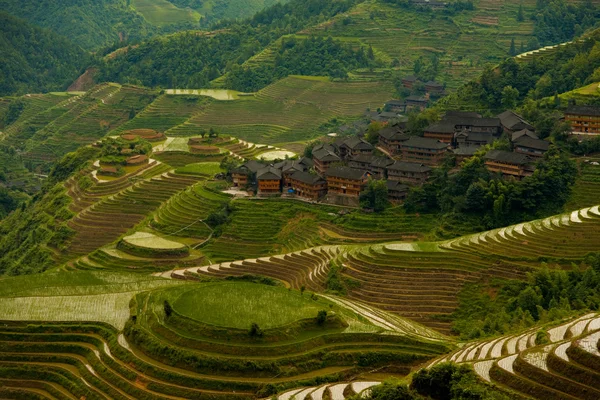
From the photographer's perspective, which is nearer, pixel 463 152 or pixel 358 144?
pixel 463 152

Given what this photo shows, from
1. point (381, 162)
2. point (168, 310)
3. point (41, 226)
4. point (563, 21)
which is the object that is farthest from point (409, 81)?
point (168, 310)

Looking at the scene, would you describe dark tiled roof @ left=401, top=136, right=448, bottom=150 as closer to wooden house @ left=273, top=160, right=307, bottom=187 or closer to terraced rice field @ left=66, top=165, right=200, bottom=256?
wooden house @ left=273, top=160, right=307, bottom=187

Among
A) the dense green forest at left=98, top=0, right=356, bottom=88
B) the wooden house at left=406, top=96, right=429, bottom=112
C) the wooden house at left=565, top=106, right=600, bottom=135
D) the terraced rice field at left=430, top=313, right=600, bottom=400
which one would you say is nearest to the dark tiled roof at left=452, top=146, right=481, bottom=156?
the wooden house at left=565, top=106, right=600, bottom=135

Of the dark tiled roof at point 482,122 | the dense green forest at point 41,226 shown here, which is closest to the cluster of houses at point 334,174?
the dark tiled roof at point 482,122

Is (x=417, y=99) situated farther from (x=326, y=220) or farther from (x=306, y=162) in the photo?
(x=326, y=220)

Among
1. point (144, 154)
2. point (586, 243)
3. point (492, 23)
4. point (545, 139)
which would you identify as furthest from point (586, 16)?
point (586, 243)

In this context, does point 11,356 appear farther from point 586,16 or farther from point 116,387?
point 586,16

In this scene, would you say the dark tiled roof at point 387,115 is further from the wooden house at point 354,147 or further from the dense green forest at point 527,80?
the wooden house at point 354,147
